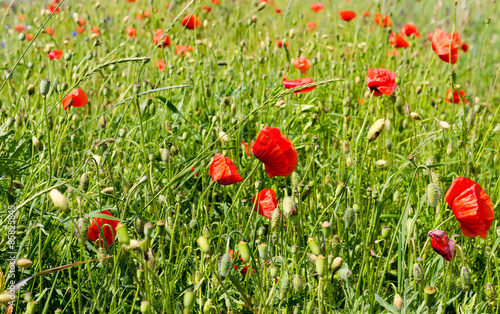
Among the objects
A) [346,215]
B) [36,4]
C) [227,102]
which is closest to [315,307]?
[346,215]

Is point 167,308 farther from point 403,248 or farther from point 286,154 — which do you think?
point 403,248

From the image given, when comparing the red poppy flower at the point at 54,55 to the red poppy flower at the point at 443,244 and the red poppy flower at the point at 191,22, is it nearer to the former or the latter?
the red poppy flower at the point at 191,22

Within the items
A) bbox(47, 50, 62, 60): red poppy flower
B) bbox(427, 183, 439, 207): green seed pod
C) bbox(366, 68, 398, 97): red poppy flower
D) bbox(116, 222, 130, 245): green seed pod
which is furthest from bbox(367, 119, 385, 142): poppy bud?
bbox(47, 50, 62, 60): red poppy flower

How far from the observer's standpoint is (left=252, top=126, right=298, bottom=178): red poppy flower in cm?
128

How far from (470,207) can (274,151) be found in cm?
52

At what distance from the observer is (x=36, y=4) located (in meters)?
5.13

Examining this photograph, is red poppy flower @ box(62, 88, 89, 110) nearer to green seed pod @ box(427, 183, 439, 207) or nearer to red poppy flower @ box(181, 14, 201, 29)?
red poppy flower @ box(181, 14, 201, 29)

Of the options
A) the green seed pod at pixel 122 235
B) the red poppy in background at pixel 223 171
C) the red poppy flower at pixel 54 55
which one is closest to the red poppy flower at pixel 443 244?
the red poppy in background at pixel 223 171

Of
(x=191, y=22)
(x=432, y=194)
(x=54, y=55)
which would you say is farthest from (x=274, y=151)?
(x=191, y=22)

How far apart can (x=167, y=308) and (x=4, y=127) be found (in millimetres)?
904

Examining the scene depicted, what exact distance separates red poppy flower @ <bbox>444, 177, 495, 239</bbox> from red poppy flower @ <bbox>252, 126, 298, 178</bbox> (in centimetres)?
43

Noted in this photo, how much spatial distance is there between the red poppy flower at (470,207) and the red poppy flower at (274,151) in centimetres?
43

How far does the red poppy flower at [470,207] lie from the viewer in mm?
1168

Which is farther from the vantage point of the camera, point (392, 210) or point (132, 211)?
point (392, 210)
